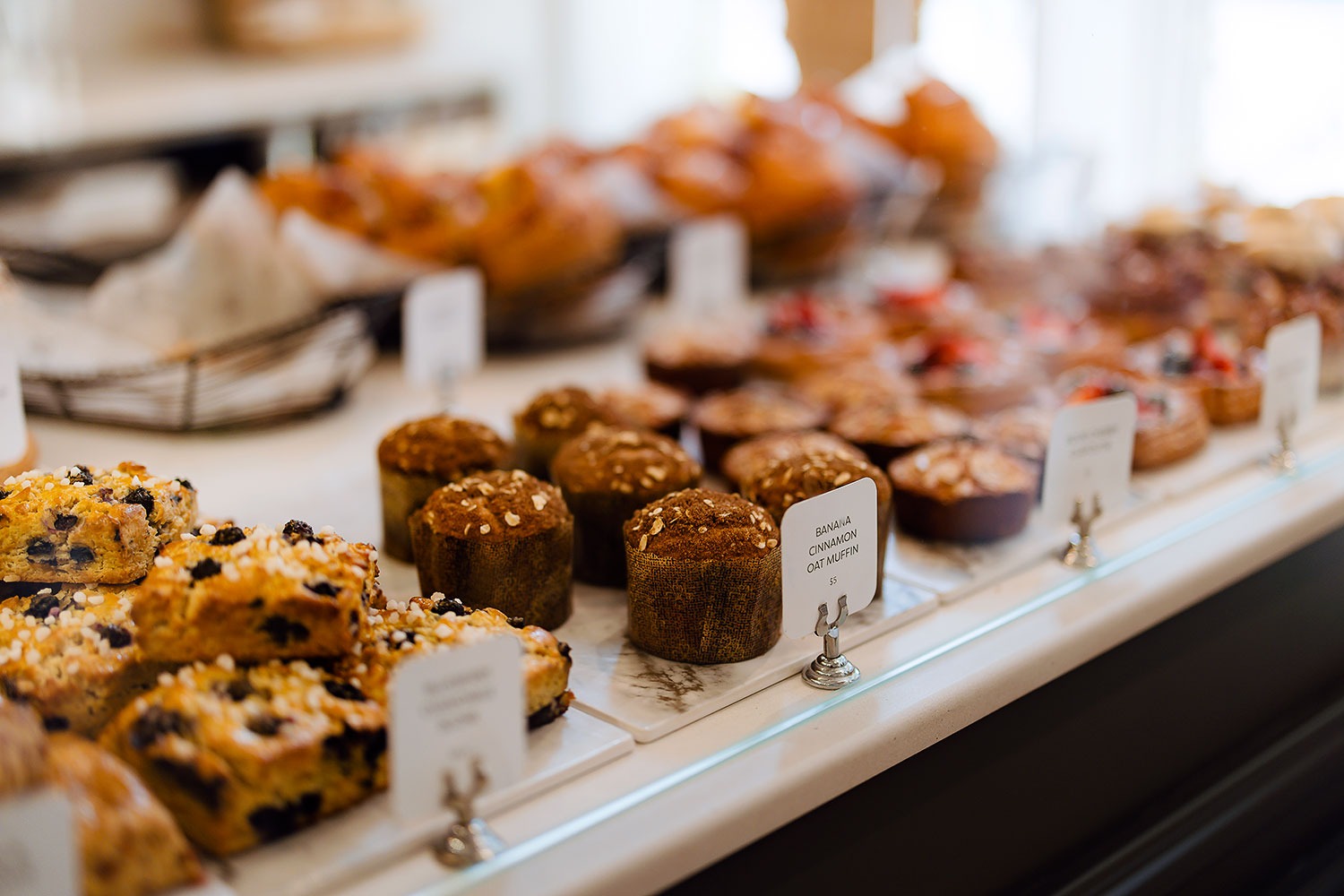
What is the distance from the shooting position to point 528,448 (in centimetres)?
186

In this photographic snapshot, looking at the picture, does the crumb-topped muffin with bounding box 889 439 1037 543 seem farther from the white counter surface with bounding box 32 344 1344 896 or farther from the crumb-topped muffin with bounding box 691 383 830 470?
the crumb-topped muffin with bounding box 691 383 830 470

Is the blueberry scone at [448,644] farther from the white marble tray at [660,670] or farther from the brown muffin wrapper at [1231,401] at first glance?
the brown muffin wrapper at [1231,401]

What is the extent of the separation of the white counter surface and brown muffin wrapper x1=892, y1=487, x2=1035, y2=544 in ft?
0.26

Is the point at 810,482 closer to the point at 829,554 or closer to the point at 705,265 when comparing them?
the point at 829,554

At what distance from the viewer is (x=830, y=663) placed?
4.57 feet

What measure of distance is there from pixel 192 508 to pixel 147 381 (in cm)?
65

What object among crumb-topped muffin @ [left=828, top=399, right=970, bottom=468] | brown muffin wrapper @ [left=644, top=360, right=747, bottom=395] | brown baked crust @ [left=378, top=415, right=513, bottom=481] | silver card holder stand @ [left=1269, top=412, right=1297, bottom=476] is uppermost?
brown baked crust @ [left=378, top=415, right=513, bottom=481]

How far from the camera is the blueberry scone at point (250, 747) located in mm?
1039

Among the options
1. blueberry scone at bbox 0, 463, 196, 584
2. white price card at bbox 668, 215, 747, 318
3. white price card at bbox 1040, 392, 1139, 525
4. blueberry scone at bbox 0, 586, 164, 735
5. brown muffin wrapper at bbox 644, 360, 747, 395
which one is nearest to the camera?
blueberry scone at bbox 0, 586, 164, 735

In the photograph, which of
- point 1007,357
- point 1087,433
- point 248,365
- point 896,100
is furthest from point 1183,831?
point 896,100

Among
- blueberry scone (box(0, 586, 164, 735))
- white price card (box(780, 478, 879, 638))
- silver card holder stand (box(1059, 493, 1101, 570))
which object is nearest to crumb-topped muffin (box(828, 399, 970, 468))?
silver card holder stand (box(1059, 493, 1101, 570))

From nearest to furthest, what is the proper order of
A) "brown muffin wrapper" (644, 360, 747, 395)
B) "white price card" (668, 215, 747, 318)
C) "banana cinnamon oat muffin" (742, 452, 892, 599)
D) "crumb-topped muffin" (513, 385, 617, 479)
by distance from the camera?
"banana cinnamon oat muffin" (742, 452, 892, 599) < "crumb-topped muffin" (513, 385, 617, 479) < "brown muffin wrapper" (644, 360, 747, 395) < "white price card" (668, 215, 747, 318)

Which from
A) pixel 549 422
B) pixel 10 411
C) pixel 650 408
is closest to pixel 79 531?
pixel 10 411

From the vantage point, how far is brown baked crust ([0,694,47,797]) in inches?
36.1
